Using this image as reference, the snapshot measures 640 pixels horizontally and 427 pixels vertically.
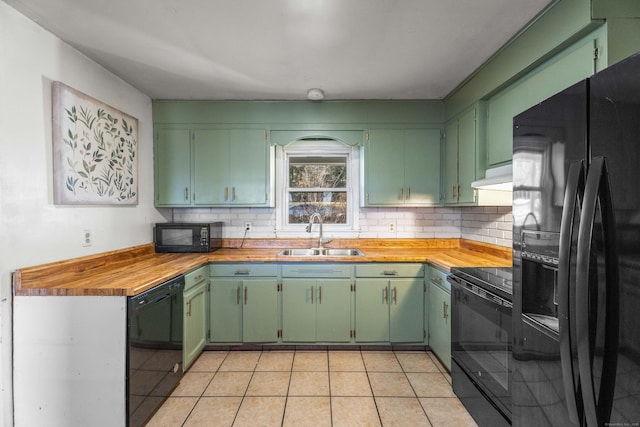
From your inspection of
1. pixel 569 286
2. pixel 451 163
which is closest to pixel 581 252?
pixel 569 286

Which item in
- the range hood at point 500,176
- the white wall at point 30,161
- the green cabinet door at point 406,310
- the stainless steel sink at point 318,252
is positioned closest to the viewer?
the white wall at point 30,161

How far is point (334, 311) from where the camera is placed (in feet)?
9.18

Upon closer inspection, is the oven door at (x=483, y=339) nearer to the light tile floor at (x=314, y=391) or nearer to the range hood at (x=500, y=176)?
the light tile floor at (x=314, y=391)

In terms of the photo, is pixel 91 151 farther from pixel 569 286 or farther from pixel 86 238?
pixel 569 286

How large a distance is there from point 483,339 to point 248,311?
6.29ft

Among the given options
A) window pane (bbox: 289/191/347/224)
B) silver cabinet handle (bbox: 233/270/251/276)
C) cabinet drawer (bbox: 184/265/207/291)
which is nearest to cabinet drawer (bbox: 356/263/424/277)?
window pane (bbox: 289/191/347/224)

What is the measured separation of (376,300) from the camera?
2791mm

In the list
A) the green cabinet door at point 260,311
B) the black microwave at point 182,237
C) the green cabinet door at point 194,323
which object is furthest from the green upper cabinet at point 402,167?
the green cabinet door at point 194,323

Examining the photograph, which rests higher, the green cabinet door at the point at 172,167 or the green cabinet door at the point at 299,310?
the green cabinet door at the point at 172,167

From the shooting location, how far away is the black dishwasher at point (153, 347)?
170 centimetres

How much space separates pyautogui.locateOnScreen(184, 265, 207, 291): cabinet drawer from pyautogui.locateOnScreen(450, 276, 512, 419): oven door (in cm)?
197

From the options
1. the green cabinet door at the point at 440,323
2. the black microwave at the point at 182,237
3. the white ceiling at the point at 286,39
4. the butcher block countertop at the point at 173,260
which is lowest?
the green cabinet door at the point at 440,323

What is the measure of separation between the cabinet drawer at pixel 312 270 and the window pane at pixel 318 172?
3.43 ft

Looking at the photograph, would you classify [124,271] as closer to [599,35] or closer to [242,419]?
[242,419]
